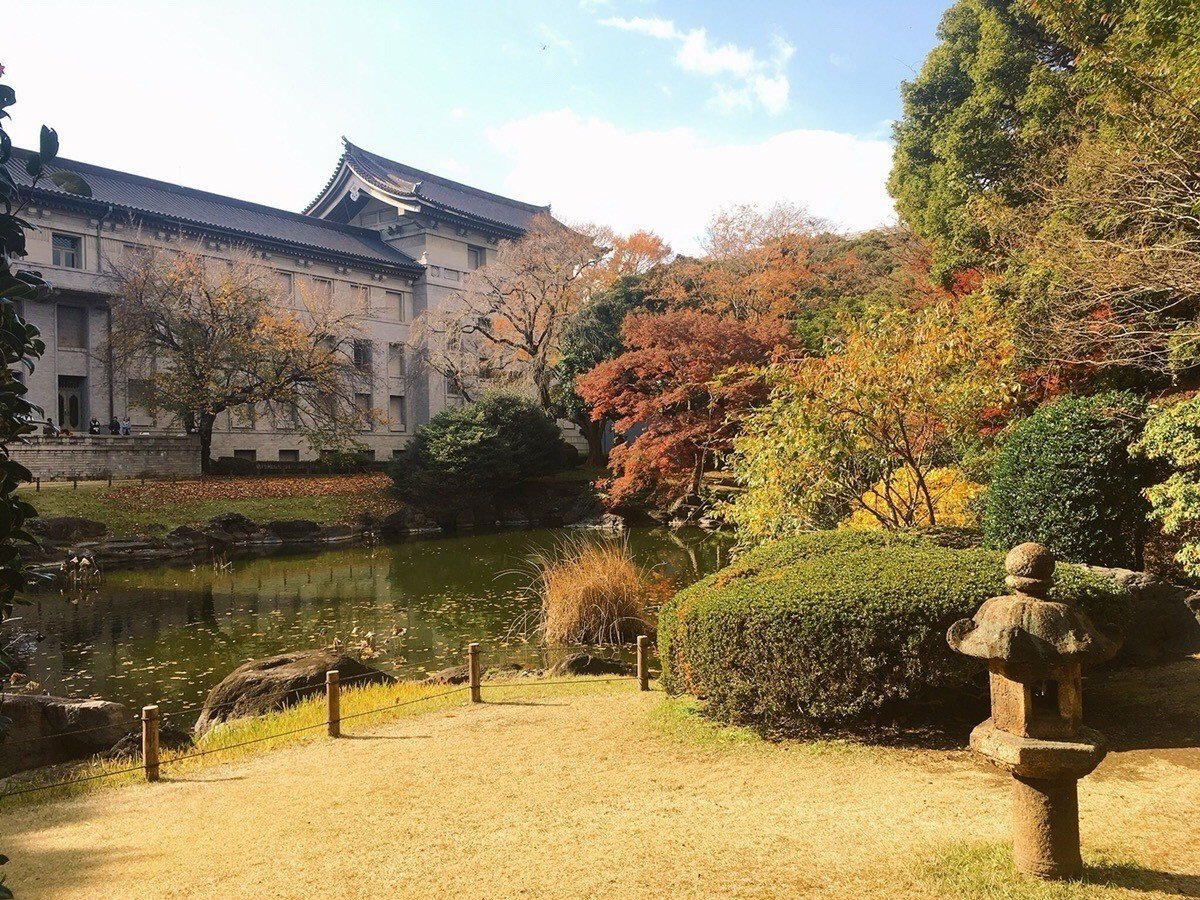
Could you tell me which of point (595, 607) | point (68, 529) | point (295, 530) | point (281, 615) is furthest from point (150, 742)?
point (295, 530)

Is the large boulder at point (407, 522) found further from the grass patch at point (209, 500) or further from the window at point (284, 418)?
the window at point (284, 418)

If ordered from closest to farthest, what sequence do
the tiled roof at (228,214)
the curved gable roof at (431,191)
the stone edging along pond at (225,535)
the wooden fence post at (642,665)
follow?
1. the wooden fence post at (642,665)
2. the stone edging along pond at (225,535)
3. the tiled roof at (228,214)
4. the curved gable roof at (431,191)

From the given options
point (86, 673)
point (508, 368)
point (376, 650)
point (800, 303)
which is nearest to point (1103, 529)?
point (376, 650)

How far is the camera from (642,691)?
8289 millimetres

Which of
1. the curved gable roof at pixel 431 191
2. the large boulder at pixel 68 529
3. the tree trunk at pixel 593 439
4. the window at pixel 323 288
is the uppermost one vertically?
the curved gable roof at pixel 431 191

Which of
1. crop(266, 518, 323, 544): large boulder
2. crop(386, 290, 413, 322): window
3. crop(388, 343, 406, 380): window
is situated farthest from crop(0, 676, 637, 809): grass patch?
crop(386, 290, 413, 322): window

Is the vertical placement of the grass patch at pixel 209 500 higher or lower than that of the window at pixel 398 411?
lower

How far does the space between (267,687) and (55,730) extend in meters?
1.75

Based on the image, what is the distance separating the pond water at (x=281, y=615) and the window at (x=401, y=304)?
18302mm

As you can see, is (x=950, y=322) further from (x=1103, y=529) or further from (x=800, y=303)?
(x=800, y=303)

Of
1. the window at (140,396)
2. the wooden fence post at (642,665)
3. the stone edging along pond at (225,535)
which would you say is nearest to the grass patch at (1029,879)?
the wooden fence post at (642,665)

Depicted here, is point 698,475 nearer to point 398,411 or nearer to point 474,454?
point 474,454

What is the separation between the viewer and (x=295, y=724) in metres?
7.44

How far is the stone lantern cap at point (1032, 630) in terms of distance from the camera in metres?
3.46
